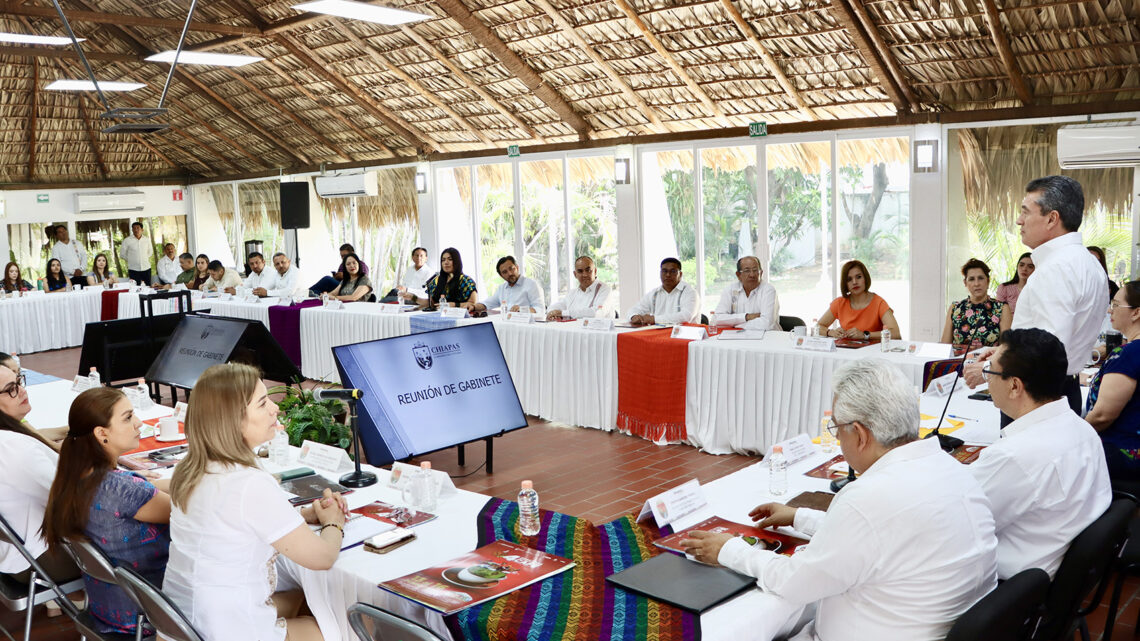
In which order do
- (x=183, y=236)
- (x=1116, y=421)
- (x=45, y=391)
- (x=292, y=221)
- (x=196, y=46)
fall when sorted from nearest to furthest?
(x=1116, y=421) → (x=45, y=391) → (x=196, y=46) → (x=292, y=221) → (x=183, y=236)

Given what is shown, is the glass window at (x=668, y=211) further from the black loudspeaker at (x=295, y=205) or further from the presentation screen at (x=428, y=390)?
the black loudspeaker at (x=295, y=205)

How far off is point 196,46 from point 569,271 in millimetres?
5217

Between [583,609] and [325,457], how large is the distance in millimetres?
1594

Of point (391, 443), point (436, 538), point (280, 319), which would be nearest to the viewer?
point (436, 538)

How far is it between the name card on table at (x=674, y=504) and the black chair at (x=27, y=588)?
1766 millimetres

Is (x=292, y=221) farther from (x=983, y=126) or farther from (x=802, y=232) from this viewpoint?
(x=983, y=126)

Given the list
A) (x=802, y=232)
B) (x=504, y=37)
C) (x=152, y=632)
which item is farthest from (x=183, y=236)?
(x=152, y=632)

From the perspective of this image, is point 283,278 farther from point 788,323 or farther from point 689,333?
point 788,323

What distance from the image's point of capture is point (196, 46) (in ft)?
35.3

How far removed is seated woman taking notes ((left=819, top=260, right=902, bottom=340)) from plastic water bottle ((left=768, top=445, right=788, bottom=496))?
3004mm

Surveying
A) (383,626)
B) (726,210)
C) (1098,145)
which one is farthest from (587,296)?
(383,626)

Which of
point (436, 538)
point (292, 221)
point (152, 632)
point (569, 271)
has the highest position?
point (292, 221)

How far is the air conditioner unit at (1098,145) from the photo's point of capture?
6500 mm

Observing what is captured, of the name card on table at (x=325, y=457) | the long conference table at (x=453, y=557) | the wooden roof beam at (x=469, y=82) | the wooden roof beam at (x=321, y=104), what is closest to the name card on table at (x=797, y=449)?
the long conference table at (x=453, y=557)
